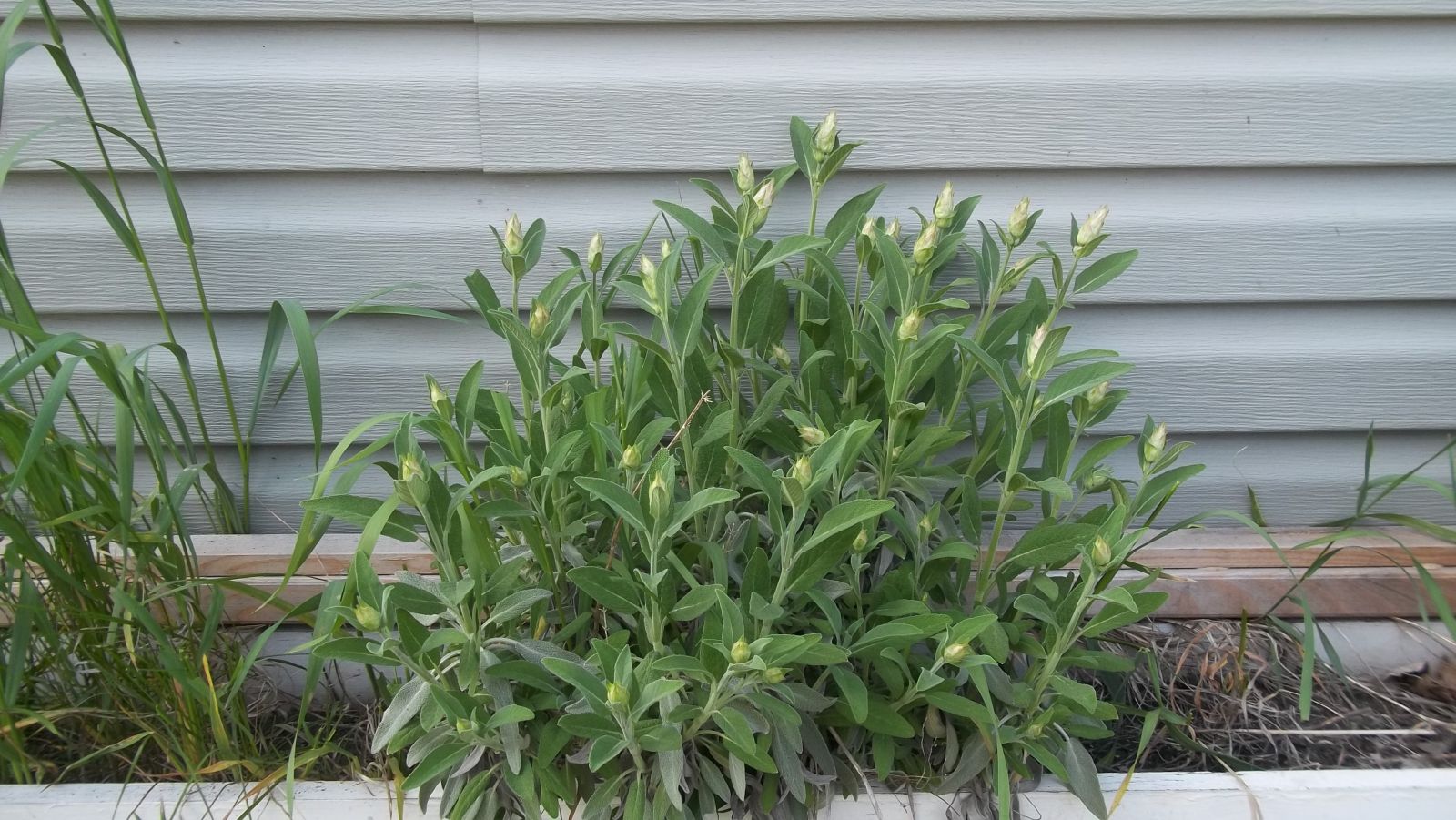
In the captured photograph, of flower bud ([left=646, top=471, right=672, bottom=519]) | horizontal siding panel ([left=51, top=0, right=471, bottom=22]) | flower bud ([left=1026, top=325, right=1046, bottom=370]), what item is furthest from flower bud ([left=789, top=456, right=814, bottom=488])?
horizontal siding panel ([left=51, top=0, right=471, bottom=22])

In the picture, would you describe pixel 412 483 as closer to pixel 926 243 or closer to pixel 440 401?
pixel 440 401

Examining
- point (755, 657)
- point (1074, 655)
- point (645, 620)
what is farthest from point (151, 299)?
point (1074, 655)

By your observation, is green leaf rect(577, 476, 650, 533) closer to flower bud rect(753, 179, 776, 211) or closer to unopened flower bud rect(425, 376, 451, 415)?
unopened flower bud rect(425, 376, 451, 415)

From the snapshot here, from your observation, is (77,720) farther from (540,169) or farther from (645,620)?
(540,169)

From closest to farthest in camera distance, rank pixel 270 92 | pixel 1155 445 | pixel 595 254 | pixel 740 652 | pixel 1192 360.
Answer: pixel 740 652 < pixel 1155 445 < pixel 595 254 < pixel 270 92 < pixel 1192 360

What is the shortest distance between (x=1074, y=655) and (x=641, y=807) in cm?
51

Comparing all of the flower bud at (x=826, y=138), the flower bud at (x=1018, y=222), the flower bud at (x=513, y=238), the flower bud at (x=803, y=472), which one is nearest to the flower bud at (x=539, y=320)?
the flower bud at (x=513, y=238)

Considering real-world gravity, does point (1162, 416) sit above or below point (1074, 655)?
above

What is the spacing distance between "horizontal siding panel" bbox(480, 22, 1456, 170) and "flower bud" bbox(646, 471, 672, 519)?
0.63 m

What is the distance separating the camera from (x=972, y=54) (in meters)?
1.37

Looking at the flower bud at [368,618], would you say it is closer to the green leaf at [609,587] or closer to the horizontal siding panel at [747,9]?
the green leaf at [609,587]

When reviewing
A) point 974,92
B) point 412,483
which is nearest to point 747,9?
point 974,92

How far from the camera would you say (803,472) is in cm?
94

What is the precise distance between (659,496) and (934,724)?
479 millimetres
